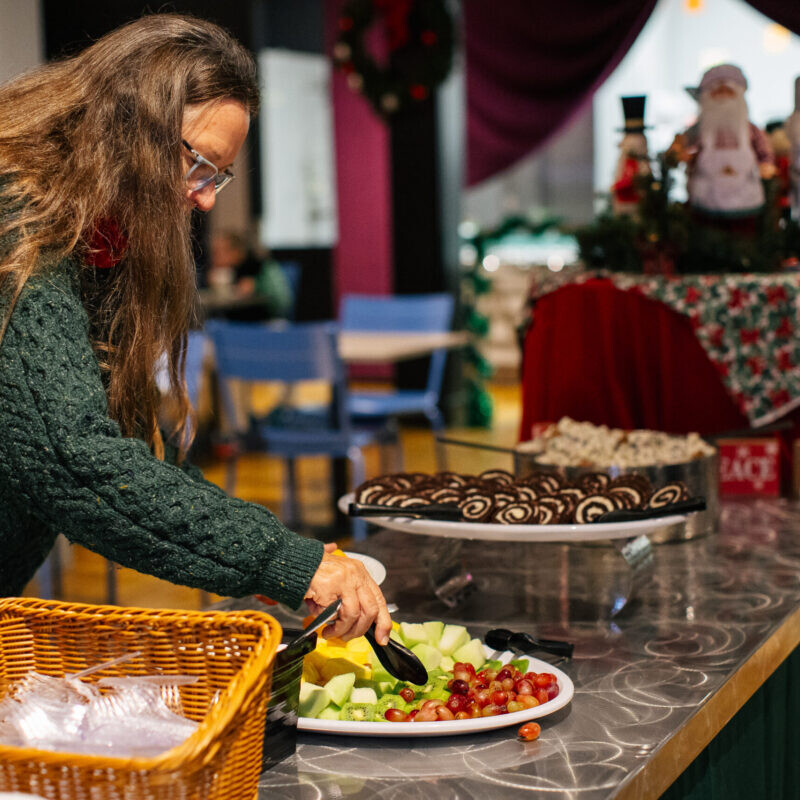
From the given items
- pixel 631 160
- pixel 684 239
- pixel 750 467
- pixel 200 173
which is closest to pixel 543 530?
pixel 200 173

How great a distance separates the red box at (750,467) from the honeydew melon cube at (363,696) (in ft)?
4.76

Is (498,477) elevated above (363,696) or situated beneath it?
elevated above

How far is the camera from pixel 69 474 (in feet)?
3.68

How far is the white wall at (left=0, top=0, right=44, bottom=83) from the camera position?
3822 millimetres

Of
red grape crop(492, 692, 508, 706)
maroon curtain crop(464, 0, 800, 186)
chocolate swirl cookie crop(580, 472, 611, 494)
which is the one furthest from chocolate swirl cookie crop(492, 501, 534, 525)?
maroon curtain crop(464, 0, 800, 186)

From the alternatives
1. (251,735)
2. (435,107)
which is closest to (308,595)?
(251,735)

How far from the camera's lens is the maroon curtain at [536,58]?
3.21 m

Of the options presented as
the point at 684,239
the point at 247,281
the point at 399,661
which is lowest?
the point at 399,661

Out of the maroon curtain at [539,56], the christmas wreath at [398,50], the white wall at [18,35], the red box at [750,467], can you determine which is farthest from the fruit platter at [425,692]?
the christmas wreath at [398,50]

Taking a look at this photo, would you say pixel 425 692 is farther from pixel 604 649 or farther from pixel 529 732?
pixel 604 649

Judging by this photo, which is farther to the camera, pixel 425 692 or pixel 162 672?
pixel 425 692

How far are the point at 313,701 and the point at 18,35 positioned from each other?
10.8 ft

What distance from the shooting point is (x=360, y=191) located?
8.80 metres

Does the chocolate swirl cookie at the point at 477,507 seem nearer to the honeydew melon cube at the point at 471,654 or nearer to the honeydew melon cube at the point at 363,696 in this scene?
the honeydew melon cube at the point at 471,654
